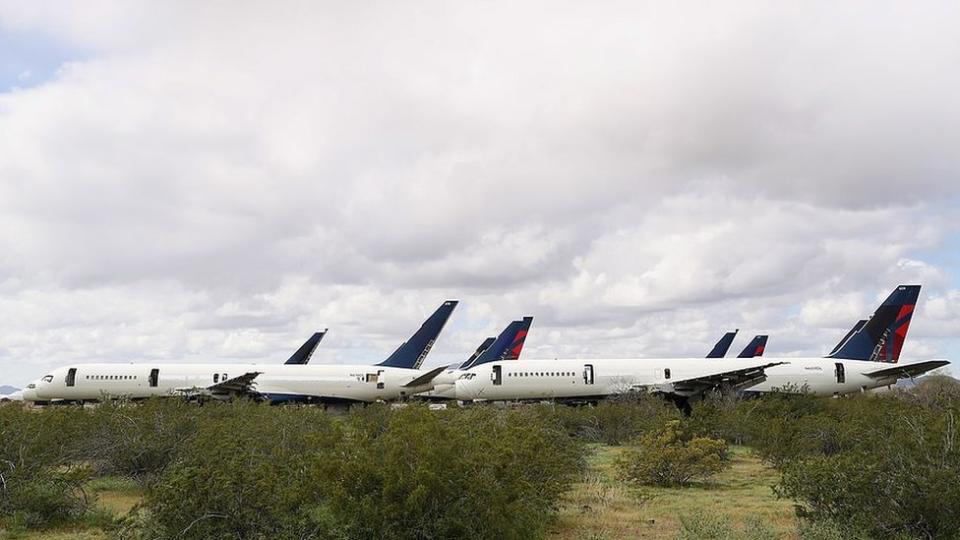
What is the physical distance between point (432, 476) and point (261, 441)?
903cm

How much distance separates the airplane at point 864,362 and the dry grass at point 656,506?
2620 cm

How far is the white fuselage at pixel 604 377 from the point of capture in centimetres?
4372

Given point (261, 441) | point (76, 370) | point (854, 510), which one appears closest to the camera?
point (854, 510)

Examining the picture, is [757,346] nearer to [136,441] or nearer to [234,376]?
[234,376]

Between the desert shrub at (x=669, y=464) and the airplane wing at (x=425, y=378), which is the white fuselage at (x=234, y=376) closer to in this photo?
the airplane wing at (x=425, y=378)

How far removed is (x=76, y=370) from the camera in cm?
4781

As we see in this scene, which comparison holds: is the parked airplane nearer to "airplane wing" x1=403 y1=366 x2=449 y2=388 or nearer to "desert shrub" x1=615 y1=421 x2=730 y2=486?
"airplane wing" x1=403 y1=366 x2=449 y2=388

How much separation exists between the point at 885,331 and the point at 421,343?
29.1 metres

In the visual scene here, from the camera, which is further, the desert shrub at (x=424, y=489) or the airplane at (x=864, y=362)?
the airplane at (x=864, y=362)

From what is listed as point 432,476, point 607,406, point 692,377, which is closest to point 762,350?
point 692,377

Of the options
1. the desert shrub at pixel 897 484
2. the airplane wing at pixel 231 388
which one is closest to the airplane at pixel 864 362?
the airplane wing at pixel 231 388

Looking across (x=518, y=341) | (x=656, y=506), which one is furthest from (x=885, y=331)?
(x=656, y=506)

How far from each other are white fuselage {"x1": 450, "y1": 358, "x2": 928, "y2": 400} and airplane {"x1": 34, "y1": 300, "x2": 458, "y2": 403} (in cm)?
377

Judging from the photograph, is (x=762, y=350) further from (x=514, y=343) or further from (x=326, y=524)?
(x=326, y=524)
